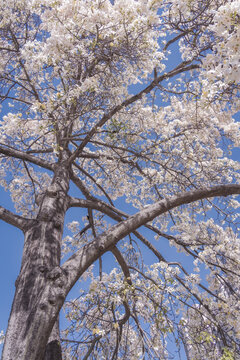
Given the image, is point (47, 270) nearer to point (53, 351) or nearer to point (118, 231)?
point (53, 351)

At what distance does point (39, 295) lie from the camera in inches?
105

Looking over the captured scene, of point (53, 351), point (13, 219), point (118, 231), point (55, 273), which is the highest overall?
point (13, 219)

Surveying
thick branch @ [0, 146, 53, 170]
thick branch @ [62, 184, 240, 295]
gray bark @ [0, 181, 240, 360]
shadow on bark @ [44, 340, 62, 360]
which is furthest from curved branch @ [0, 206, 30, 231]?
shadow on bark @ [44, 340, 62, 360]

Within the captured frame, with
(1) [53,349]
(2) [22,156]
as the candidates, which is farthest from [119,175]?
(1) [53,349]

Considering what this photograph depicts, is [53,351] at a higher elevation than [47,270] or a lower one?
lower

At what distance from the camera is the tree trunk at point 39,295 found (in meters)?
2.39

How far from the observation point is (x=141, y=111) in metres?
6.31

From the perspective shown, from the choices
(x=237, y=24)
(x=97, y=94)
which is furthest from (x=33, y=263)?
(x=237, y=24)

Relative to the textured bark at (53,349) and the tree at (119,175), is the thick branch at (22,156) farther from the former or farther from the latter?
the textured bark at (53,349)

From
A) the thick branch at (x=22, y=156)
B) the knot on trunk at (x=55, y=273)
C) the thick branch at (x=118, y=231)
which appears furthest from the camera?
the thick branch at (x=22, y=156)

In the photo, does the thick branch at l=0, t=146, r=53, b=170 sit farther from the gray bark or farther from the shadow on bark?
the shadow on bark

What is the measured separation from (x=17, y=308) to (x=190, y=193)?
91.2 inches

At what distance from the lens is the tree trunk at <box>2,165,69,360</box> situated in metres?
2.39

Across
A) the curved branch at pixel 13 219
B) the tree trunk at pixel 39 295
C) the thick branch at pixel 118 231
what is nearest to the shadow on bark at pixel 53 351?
the tree trunk at pixel 39 295
